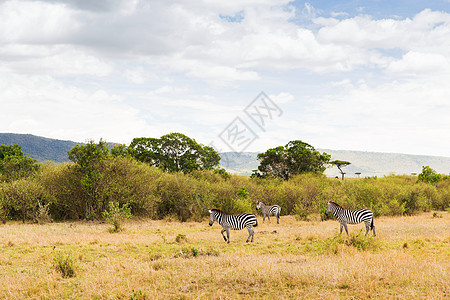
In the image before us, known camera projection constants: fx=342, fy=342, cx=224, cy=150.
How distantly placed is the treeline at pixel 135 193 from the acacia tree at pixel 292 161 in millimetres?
13902

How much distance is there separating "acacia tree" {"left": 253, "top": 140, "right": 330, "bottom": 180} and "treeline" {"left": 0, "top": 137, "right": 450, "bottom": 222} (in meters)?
13.9

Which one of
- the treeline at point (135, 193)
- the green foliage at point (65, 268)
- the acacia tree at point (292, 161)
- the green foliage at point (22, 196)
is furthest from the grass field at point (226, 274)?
the acacia tree at point (292, 161)

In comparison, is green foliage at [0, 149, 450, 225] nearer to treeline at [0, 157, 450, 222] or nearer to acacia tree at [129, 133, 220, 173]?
treeline at [0, 157, 450, 222]

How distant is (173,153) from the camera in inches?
1917

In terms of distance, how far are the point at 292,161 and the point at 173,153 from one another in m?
18.0

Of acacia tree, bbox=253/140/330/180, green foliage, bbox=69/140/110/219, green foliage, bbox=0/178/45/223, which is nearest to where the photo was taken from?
green foliage, bbox=0/178/45/223

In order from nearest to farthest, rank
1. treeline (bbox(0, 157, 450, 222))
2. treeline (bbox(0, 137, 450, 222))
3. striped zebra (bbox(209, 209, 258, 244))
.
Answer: striped zebra (bbox(209, 209, 258, 244))
treeline (bbox(0, 137, 450, 222))
treeline (bbox(0, 157, 450, 222))

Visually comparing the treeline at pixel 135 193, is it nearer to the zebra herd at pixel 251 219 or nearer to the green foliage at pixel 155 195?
the green foliage at pixel 155 195

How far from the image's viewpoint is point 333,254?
12758 mm

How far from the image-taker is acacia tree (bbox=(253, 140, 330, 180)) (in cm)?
5119

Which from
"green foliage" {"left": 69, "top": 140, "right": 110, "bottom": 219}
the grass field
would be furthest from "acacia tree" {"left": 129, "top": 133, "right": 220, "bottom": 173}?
the grass field

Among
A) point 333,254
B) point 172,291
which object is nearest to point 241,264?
point 172,291

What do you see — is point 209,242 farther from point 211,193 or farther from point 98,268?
point 211,193

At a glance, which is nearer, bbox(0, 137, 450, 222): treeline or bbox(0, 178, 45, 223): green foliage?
bbox(0, 178, 45, 223): green foliage
